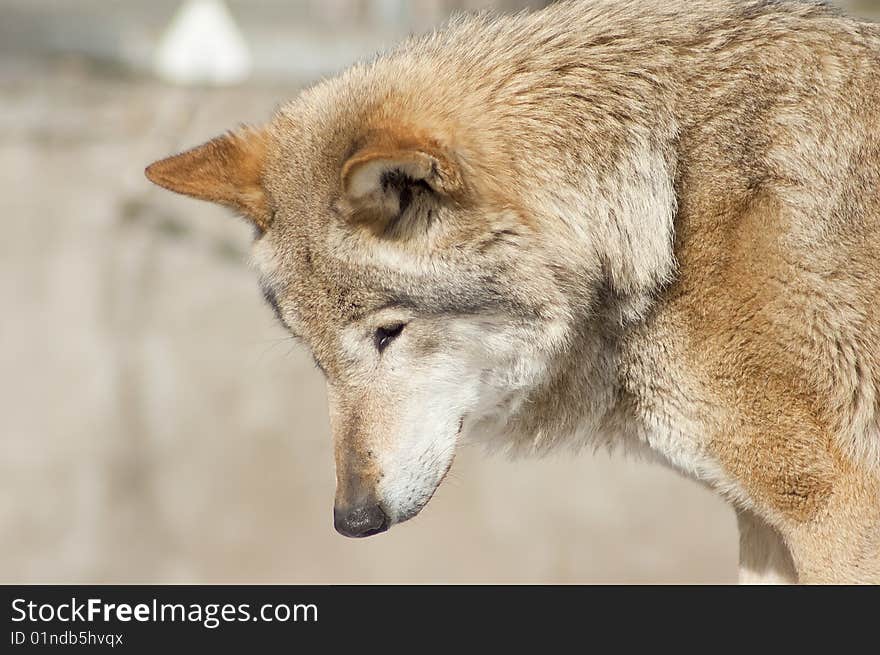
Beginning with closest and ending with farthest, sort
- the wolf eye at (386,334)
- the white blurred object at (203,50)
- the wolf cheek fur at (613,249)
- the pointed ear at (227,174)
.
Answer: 1. the wolf cheek fur at (613,249)
2. the wolf eye at (386,334)
3. the pointed ear at (227,174)
4. the white blurred object at (203,50)

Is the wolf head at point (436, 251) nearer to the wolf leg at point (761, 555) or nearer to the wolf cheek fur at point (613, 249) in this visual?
the wolf cheek fur at point (613, 249)

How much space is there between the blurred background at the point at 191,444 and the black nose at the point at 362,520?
4.18 m

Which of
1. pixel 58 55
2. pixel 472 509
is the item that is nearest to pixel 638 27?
pixel 472 509

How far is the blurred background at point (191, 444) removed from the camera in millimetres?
7477

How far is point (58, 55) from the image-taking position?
806 centimetres

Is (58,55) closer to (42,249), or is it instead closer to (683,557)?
(42,249)

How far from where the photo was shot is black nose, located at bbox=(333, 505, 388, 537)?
10.6 feet

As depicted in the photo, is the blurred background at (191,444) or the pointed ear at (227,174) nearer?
the pointed ear at (227,174)

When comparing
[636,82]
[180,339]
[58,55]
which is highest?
[636,82]

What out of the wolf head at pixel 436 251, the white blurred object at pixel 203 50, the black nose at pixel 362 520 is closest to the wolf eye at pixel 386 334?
the wolf head at pixel 436 251

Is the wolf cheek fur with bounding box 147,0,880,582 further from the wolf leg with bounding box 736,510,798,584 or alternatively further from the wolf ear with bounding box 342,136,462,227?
the wolf leg with bounding box 736,510,798,584

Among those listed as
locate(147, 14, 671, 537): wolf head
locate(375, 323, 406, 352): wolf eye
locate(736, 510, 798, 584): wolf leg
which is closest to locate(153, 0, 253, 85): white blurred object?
locate(147, 14, 671, 537): wolf head

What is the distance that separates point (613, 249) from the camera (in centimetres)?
313

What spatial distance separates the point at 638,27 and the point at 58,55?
19.4ft
